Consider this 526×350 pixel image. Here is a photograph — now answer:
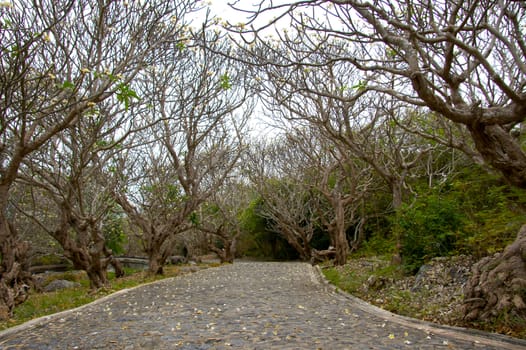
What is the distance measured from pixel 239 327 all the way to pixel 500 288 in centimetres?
313

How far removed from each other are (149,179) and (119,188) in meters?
3.48

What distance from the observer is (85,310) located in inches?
289

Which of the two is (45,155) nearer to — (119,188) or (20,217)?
(119,188)

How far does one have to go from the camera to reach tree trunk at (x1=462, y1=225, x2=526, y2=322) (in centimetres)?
462

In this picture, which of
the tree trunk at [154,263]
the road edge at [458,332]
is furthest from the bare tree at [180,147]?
the road edge at [458,332]

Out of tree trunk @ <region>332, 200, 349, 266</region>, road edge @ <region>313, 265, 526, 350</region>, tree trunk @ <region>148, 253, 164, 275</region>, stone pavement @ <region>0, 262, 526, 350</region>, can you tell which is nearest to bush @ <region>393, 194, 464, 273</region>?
stone pavement @ <region>0, 262, 526, 350</region>

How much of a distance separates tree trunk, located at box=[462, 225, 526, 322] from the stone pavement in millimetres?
358

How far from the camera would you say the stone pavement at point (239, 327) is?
181 inches

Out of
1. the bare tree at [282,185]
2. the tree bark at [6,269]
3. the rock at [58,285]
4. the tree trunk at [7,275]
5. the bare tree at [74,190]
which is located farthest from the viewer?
the bare tree at [282,185]

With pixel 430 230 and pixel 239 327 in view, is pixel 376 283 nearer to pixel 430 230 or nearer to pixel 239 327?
pixel 430 230

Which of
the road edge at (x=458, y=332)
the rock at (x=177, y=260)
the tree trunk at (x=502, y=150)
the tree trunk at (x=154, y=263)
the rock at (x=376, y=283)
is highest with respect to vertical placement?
the tree trunk at (x=502, y=150)

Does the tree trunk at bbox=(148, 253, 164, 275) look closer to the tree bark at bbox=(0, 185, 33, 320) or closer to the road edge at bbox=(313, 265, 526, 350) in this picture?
the tree bark at bbox=(0, 185, 33, 320)

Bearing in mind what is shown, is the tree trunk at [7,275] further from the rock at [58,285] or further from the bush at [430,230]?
the bush at [430,230]

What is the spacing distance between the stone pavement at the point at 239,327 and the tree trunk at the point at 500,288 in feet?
1.17
